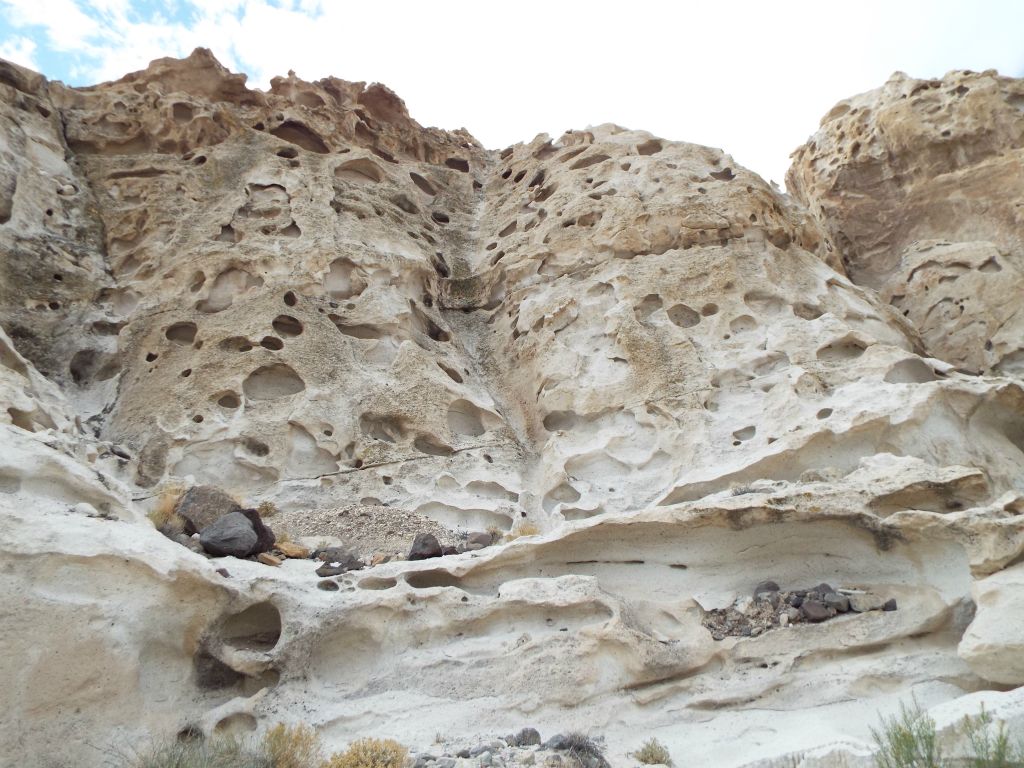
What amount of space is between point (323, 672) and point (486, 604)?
1.09m

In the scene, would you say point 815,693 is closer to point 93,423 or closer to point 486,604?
point 486,604

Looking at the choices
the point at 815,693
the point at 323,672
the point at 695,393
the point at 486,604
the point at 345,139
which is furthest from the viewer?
the point at 345,139

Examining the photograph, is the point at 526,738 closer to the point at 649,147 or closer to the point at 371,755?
the point at 371,755

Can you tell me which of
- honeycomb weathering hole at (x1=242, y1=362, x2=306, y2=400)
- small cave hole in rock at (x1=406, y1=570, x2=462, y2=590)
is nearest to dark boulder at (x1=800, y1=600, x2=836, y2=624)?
small cave hole in rock at (x1=406, y1=570, x2=462, y2=590)

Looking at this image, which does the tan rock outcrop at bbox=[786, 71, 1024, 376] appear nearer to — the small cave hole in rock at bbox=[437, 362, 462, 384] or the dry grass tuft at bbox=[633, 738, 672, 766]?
the small cave hole in rock at bbox=[437, 362, 462, 384]

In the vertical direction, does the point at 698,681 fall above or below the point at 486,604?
below

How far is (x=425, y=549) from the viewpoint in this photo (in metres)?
6.34

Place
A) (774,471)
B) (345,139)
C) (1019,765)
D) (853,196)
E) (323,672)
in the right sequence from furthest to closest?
1. (853,196)
2. (345,139)
3. (774,471)
4. (323,672)
5. (1019,765)

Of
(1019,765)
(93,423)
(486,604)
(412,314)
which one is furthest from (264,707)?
(412,314)

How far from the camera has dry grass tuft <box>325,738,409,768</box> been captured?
3.95m

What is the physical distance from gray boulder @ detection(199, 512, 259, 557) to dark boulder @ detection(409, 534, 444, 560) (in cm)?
116

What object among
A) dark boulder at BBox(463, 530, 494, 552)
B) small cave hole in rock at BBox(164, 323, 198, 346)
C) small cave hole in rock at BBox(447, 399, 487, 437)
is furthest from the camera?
small cave hole in rock at BBox(164, 323, 198, 346)

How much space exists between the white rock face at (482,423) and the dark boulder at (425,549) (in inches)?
9.0

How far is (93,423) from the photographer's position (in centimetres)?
845
